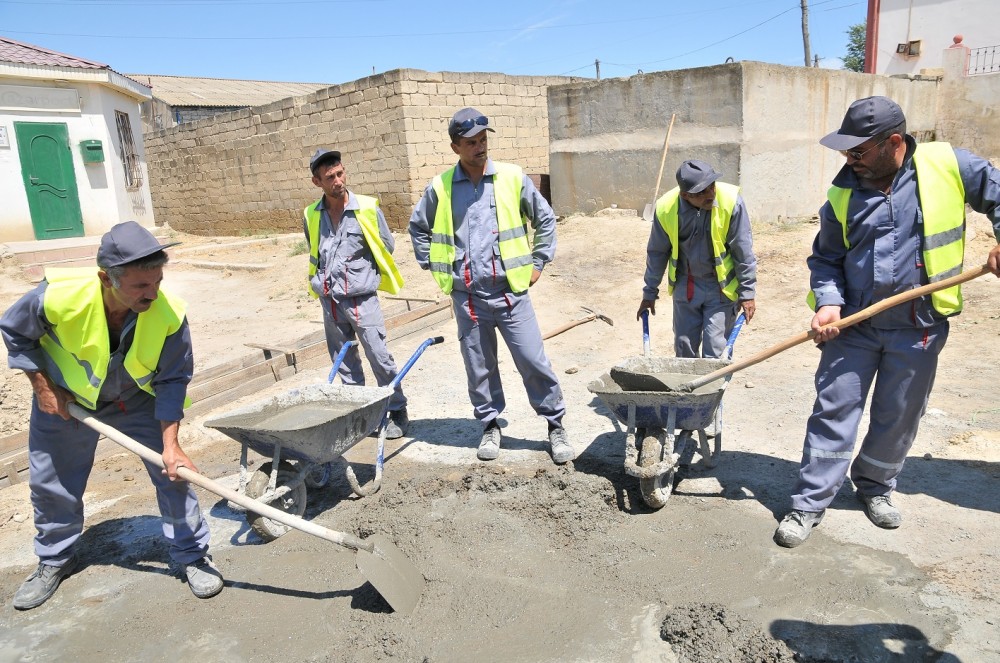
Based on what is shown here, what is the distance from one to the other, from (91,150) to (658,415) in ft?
49.5

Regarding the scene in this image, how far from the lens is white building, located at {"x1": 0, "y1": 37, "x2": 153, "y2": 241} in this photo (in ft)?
44.7

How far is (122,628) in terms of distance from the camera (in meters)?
2.99

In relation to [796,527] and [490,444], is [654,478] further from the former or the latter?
[490,444]

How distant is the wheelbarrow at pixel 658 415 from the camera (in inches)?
134

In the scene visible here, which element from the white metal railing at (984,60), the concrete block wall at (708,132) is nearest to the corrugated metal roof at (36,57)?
the concrete block wall at (708,132)

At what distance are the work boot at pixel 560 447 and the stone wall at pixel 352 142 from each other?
8.88m

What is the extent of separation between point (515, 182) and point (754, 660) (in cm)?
278

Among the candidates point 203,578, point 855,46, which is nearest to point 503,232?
point 203,578

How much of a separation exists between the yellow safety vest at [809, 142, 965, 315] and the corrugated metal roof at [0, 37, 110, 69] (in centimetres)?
1549

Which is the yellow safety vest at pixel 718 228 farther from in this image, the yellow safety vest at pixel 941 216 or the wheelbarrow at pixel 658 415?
the yellow safety vest at pixel 941 216

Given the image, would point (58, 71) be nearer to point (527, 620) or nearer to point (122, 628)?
point (122, 628)

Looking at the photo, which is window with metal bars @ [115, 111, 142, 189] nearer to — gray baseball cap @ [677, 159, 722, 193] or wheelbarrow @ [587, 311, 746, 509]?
gray baseball cap @ [677, 159, 722, 193]

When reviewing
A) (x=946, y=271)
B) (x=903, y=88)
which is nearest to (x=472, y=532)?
(x=946, y=271)

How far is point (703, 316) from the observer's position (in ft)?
14.3
